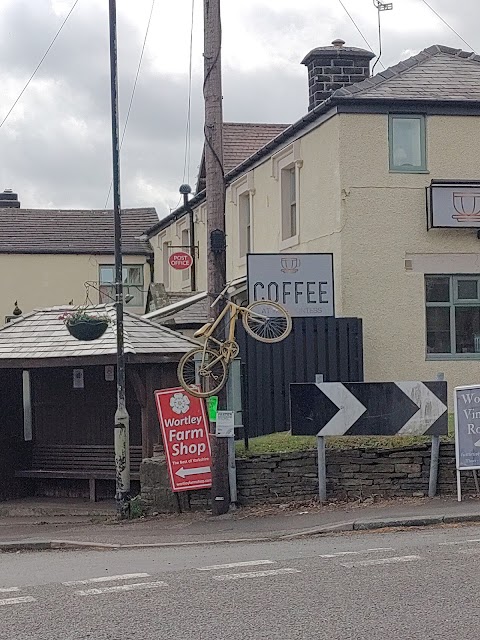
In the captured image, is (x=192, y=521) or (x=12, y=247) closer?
(x=192, y=521)

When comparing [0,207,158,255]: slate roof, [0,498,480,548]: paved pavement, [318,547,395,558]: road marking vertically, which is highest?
[0,207,158,255]: slate roof

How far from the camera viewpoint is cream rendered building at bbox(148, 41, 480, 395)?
18344mm

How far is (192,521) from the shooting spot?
14.1m

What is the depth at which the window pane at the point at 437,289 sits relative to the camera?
18859mm

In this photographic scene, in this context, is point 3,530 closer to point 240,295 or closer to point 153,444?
point 153,444

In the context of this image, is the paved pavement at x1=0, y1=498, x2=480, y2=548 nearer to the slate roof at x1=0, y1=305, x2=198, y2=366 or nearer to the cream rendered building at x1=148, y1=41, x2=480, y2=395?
the slate roof at x1=0, y1=305, x2=198, y2=366

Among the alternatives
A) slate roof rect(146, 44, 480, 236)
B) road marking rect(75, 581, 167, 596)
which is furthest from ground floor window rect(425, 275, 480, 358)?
road marking rect(75, 581, 167, 596)

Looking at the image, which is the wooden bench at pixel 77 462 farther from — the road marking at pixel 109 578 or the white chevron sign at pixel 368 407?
the road marking at pixel 109 578

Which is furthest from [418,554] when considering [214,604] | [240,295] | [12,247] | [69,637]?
[12,247]

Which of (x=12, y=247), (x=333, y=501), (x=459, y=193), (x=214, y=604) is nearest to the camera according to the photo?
(x=214, y=604)

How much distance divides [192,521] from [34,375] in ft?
19.3

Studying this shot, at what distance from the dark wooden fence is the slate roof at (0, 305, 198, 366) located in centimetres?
117

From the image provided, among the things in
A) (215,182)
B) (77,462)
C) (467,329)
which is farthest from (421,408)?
(77,462)

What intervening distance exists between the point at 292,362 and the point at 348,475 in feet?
11.0
